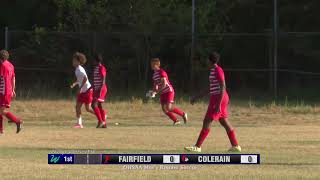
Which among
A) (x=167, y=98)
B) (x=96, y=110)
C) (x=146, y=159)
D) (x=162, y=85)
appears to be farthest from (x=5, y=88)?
(x=146, y=159)

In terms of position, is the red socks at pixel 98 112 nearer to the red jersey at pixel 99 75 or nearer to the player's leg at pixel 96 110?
the player's leg at pixel 96 110

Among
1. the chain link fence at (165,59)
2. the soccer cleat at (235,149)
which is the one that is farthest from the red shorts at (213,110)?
the chain link fence at (165,59)

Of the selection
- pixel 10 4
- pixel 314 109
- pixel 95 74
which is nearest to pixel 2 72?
pixel 95 74

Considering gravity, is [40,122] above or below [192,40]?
below

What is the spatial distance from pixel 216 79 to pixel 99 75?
7.48m

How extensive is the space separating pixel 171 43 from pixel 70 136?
20.3 meters

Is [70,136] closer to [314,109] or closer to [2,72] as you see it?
[2,72]

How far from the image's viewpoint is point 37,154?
597 inches

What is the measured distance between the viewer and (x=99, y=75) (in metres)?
22.8

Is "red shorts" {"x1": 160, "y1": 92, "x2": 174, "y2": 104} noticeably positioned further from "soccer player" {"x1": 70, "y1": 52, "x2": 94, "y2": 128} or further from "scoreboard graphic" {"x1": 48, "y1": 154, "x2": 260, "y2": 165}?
"scoreboard graphic" {"x1": 48, "y1": 154, "x2": 260, "y2": 165}

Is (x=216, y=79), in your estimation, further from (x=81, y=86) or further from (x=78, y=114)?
(x=78, y=114)

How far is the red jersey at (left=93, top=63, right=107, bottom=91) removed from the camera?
22719 mm

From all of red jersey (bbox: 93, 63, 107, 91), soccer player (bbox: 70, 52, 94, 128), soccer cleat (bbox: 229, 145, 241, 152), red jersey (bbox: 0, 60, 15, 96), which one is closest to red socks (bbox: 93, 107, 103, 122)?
soccer player (bbox: 70, 52, 94, 128)

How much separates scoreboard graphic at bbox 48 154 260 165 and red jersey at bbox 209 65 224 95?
1904 mm
